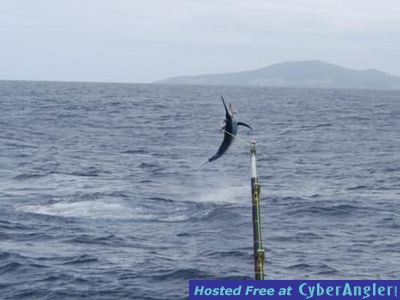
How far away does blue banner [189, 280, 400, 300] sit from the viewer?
31.1 feet

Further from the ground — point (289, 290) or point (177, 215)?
point (289, 290)

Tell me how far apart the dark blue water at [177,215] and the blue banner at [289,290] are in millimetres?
13462

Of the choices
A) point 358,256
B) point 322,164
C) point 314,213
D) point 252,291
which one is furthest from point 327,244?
point 322,164

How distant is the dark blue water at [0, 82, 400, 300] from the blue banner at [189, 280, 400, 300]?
13462 mm

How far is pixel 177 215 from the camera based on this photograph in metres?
34.8

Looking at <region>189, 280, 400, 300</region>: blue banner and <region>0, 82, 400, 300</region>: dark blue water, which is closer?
<region>189, 280, 400, 300</region>: blue banner

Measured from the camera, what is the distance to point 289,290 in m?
9.51

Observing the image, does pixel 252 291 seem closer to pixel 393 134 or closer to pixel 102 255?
pixel 102 255

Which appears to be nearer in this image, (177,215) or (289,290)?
(289,290)

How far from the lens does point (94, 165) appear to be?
53844 millimetres

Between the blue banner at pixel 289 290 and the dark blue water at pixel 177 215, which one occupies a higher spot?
the blue banner at pixel 289 290

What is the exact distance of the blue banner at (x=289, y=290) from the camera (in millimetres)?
Result: 9477

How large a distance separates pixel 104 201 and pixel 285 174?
1620 centimetres

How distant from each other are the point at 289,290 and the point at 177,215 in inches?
1000
